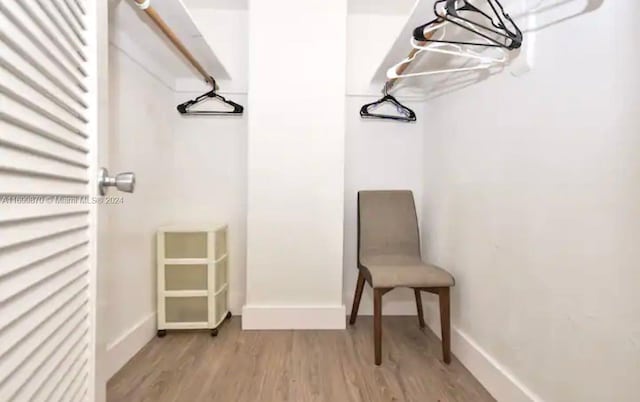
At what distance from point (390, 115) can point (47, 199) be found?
2.27 m

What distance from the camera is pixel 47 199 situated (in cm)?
55

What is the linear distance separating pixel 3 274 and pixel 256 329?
1.91m

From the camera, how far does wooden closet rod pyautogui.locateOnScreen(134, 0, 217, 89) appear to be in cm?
142

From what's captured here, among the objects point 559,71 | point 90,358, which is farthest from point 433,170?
point 90,358

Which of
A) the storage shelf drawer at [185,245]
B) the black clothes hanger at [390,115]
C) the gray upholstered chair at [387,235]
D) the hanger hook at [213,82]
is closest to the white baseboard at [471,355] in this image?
the gray upholstered chair at [387,235]

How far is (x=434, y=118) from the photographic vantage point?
235 cm

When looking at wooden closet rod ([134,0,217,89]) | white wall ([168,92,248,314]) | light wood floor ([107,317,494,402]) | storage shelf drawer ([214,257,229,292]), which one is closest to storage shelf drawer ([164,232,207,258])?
storage shelf drawer ([214,257,229,292])

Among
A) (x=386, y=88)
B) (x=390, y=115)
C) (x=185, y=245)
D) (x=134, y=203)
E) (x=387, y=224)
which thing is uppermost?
(x=386, y=88)

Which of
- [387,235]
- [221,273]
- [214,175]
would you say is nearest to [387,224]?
[387,235]

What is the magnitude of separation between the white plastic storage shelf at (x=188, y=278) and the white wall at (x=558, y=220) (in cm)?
139

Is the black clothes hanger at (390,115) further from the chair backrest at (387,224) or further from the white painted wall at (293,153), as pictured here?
the chair backrest at (387,224)

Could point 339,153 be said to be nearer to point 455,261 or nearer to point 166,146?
point 455,261

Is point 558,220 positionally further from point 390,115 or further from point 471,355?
point 390,115

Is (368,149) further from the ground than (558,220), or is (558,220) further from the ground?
(368,149)
